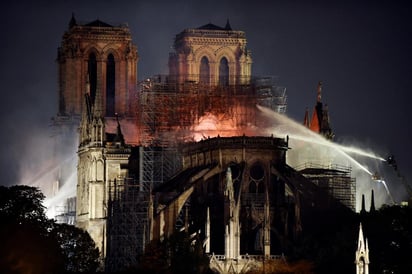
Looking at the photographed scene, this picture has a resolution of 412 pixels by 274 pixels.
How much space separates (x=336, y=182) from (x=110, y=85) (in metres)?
27.0

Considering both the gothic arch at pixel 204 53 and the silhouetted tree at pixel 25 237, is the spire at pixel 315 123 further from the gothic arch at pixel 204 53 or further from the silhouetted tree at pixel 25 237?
the silhouetted tree at pixel 25 237

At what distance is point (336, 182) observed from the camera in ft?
449

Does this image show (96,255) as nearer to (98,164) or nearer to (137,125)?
(98,164)

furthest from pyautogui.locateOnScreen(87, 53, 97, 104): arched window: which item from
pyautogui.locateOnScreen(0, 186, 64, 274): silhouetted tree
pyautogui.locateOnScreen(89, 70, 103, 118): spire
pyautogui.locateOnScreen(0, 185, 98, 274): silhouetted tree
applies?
pyautogui.locateOnScreen(0, 186, 64, 274): silhouetted tree

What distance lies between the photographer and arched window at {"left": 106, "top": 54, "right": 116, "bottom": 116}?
158 metres

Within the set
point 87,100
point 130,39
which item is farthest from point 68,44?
point 87,100

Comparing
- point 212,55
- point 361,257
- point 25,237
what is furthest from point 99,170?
point 361,257

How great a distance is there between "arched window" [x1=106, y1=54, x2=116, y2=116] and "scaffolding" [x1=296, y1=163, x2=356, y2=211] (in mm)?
23215

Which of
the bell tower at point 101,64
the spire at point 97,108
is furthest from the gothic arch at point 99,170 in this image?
the bell tower at point 101,64

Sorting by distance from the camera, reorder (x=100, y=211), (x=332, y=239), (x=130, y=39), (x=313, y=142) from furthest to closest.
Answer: (x=130, y=39), (x=313, y=142), (x=100, y=211), (x=332, y=239)

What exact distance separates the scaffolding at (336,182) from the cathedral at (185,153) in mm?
184

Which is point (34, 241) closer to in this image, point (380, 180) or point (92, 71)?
point (380, 180)

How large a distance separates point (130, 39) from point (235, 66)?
27.0ft

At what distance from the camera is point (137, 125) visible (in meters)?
147
